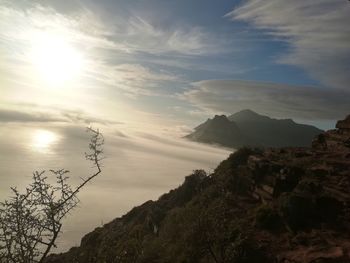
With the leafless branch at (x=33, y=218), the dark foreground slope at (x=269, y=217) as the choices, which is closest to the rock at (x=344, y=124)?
the dark foreground slope at (x=269, y=217)

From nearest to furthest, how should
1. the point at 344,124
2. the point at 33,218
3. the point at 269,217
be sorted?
the point at 33,218, the point at 269,217, the point at 344,124

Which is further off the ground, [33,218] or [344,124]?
[344,124]

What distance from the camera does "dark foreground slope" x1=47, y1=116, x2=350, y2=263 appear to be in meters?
27.5

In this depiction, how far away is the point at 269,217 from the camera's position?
3353 cm

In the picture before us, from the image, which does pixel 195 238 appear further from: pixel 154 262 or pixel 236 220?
pixel 154 262

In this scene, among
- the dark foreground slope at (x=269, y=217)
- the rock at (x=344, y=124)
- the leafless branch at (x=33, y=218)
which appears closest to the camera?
the leafless branch at (x=33, y=218)

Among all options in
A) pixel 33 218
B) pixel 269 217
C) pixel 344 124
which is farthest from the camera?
pixel 344 124

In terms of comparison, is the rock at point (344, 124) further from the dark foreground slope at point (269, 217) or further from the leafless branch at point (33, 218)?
the leafless branch at point (33, 218)

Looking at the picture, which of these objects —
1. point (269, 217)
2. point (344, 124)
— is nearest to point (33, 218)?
point (269, 217)

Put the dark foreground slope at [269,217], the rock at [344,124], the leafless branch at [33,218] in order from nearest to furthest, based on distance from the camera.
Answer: the leafless branch at [33,218] < the dark foreground slope at [269,217] < the rock at [344,124]

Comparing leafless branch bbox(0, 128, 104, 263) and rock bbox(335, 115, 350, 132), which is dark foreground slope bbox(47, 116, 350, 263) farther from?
leafless branch bbox(0, 128, 104, 263)

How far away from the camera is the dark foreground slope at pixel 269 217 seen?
27.5 meters

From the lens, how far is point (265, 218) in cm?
3372

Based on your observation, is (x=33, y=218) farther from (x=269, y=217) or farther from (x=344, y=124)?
(x=344, y=124)
